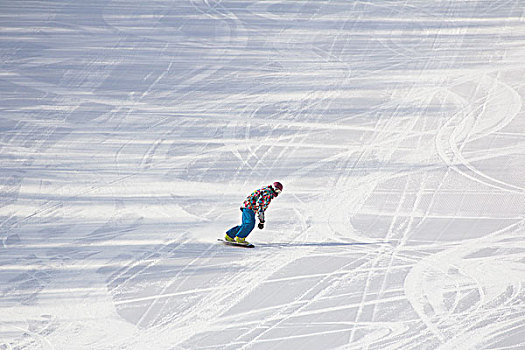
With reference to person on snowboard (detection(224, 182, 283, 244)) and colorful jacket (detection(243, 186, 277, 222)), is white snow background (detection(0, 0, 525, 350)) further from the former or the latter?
colorful jacket (detection(243, 186, 277, 222))

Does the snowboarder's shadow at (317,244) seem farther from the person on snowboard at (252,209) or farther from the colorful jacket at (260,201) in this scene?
the colorful jacket at (260,201)

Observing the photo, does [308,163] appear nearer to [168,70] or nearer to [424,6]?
[168,70]

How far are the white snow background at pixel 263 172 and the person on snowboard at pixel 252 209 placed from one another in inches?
8.6

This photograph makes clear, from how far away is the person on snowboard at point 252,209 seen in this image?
9625 mm

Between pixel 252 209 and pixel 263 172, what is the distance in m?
2.54

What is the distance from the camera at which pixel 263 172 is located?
12164mm

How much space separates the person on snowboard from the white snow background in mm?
218

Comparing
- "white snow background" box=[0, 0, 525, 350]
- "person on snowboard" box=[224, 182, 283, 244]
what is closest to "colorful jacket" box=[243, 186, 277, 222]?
"person on snowboard" box=[224, 182, 283, 244]

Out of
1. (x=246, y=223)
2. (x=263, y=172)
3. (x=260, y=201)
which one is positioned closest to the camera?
(x=260, y=201)

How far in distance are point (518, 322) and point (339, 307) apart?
1.87 m

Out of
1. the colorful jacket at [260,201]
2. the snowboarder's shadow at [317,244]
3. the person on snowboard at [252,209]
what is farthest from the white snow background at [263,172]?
the colorful jacket at [260,201]

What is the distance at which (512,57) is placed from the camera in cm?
1642

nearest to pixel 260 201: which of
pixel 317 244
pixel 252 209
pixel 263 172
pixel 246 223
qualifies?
pixel 252 209

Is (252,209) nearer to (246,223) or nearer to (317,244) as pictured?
(246,223)
